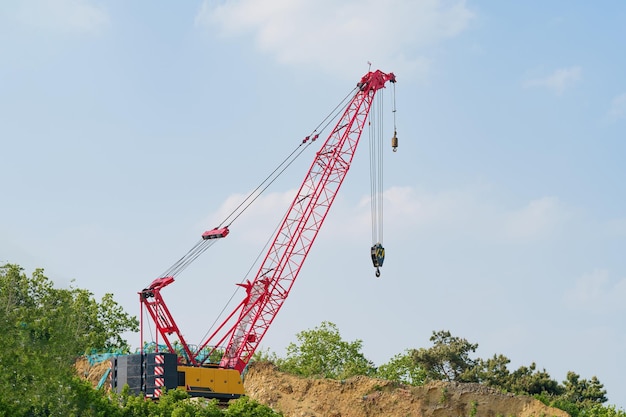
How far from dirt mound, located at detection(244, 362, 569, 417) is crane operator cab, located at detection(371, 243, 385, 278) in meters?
8.95

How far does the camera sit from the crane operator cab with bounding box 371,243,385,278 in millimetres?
69250

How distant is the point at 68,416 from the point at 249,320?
31680mm

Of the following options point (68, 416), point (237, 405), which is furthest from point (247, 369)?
point (68, 416)

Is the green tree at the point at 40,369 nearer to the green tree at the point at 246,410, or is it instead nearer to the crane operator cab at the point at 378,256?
the green tree at the point at 246,410

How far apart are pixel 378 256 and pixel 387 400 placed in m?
10.9

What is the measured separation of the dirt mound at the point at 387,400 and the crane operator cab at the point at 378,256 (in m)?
8.95

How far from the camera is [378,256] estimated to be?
228 ft

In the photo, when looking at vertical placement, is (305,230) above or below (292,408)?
above

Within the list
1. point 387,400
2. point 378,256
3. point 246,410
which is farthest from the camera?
point 378,256

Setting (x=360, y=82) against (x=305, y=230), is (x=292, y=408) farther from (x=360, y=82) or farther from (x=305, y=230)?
(x=360, y=82)

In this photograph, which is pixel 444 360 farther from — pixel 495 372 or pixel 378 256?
pixel 378 256

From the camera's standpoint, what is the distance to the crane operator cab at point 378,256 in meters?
69.2

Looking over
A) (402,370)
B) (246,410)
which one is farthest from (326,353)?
(246,410)

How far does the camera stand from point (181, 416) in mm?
44688
